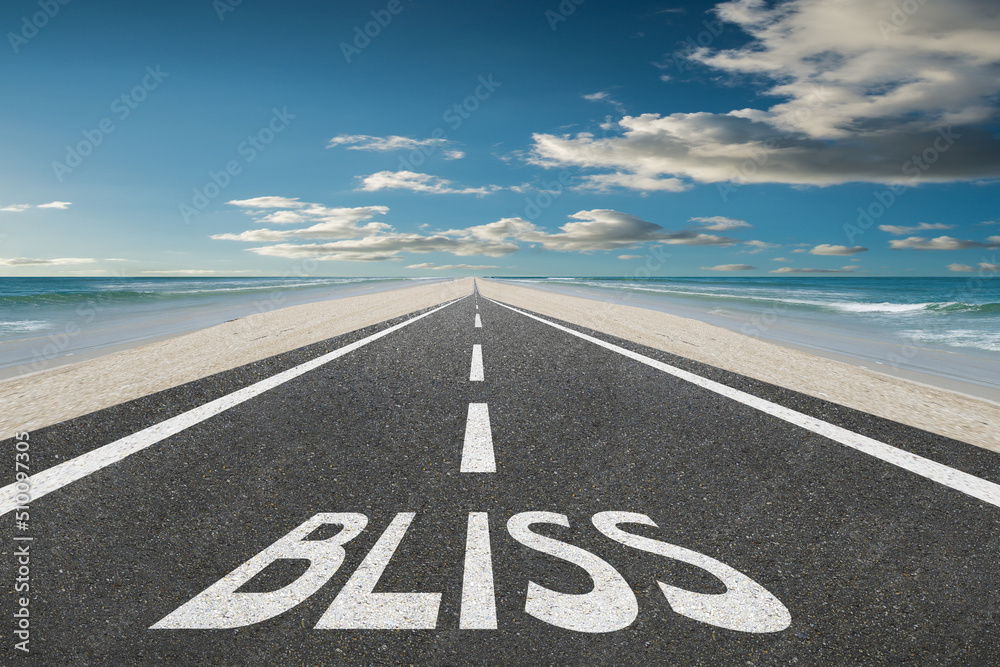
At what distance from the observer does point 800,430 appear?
5.06 meters

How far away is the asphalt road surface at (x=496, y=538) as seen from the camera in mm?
2264

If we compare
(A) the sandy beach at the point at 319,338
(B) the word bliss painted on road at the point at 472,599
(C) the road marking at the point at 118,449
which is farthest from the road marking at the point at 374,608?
(A) the sandy beach at the point at 319,338

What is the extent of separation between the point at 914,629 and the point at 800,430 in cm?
292

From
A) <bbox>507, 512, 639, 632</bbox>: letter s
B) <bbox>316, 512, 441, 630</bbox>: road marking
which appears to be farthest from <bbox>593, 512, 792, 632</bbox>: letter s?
<bbox>316, 512, 441, 630</bbox>: road marking

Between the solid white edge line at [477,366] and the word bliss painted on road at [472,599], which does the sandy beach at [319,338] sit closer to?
the solid white edge line at [477,366]

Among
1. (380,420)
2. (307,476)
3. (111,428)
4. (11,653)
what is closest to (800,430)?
(380,420)

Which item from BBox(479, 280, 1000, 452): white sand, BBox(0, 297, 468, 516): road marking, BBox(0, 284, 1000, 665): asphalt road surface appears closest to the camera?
BBox(0, 284, 1000, 665): asphalt road surface

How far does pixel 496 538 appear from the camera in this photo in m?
3.03

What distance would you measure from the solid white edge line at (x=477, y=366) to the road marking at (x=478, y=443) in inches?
57.9

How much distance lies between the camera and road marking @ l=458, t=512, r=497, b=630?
2342mm

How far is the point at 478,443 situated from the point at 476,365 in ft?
12.4

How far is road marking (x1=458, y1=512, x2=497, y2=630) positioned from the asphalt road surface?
0.04 ft

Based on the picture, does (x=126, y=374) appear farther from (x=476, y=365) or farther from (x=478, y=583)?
(x=478, y=583)

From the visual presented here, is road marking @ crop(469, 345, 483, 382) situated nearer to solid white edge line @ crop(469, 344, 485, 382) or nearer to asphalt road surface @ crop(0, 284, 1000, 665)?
solid white edge line @ crop(469, 344, 485, 382)
